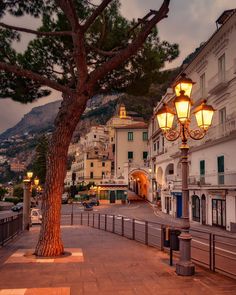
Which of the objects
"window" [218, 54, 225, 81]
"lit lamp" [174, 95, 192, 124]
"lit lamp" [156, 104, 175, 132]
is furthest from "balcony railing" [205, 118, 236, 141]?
"lit lamp" [174, 95, 192, 124]

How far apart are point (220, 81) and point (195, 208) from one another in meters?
12.2

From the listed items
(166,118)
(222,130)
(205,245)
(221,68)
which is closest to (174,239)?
(166,118)

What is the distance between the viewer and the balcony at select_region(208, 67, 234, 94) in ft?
91.5

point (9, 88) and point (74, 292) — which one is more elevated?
point (9, 88)

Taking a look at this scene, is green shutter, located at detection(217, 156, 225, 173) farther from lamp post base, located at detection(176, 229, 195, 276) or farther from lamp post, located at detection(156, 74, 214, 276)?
lamp post base, located at detection(176, 229, 195, 276)

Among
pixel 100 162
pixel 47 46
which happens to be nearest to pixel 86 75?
pixel 47 46

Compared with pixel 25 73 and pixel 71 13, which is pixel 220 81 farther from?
pixel 25 73

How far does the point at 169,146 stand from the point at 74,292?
1540 inches

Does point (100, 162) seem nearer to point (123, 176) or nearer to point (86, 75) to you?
point (123, 176)

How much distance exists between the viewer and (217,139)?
2900cm

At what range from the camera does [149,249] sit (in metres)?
14.1

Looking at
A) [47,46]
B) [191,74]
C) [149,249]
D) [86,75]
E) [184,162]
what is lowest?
[149,249]

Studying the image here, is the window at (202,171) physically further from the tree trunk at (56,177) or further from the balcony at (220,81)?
the tree trunk at (56,177)

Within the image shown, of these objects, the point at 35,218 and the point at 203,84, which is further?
the point at 203,84
